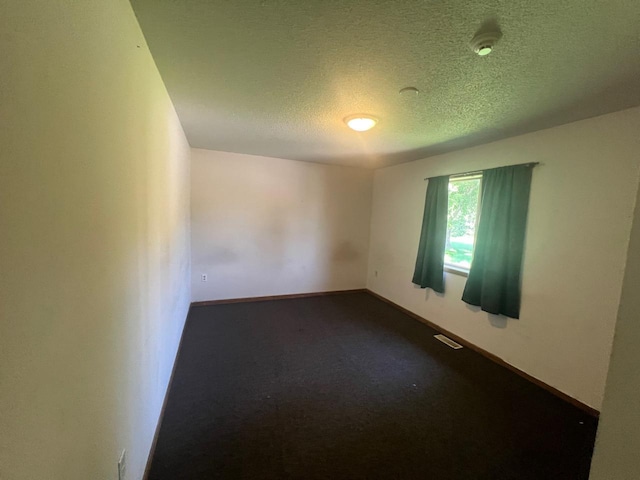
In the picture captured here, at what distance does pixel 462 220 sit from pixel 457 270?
0.62 m

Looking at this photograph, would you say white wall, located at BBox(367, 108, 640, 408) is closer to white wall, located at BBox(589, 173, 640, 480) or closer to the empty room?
the empty room

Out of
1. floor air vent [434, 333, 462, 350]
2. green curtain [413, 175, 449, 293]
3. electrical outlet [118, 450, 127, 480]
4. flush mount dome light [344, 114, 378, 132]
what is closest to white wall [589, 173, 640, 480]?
electrical outlet [118, 450, 127, 480]

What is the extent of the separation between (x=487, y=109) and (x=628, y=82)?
70 cm

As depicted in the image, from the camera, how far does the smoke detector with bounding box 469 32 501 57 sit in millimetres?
1154

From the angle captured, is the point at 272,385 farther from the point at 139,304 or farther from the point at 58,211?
the point at 58,211

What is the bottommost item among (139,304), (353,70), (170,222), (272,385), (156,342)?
(272,385)

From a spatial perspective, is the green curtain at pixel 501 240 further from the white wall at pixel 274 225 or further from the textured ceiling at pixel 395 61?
the white wall at pixel 274 225

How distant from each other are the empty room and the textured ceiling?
1 cm

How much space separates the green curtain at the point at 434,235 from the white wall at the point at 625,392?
2787mm

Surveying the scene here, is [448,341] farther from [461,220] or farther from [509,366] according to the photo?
[461,220]

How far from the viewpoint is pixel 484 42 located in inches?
46.8

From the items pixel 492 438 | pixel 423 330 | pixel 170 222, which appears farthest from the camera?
pixel 423 330

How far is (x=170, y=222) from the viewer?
2.10 meters

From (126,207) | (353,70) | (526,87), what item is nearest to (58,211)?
(126,207)
